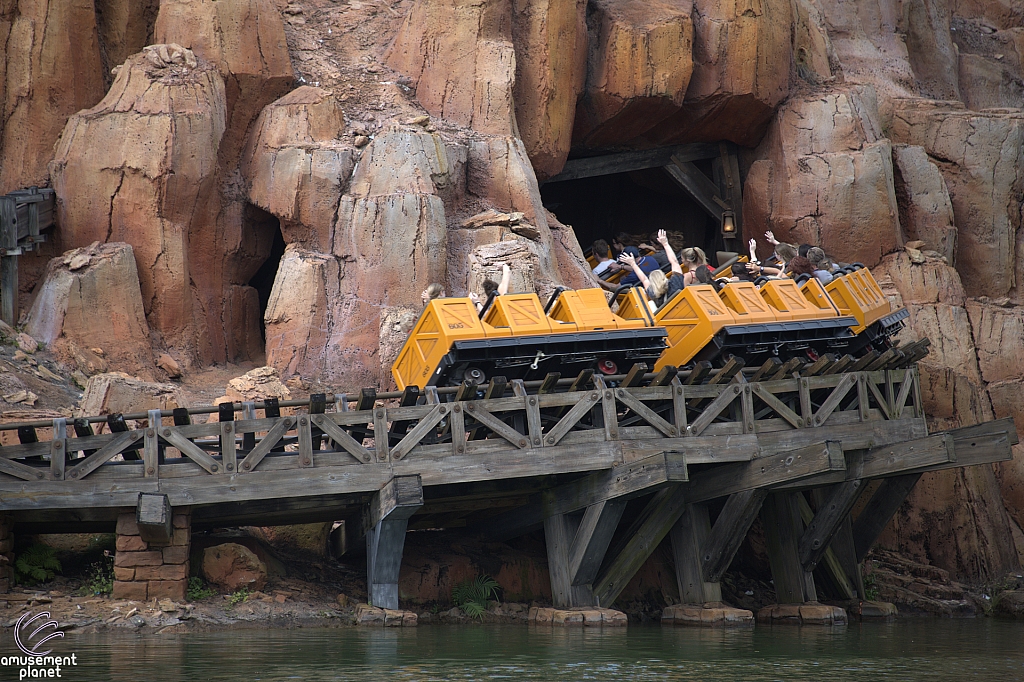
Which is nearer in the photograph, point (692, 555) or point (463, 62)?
point (692, 555)

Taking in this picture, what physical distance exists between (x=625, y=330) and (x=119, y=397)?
6.12m

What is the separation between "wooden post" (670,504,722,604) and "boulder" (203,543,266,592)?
5005 millimetres

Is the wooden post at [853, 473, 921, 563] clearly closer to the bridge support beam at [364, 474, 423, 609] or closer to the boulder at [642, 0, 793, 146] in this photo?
the bridge support beam at [364, 474, 423, 609]

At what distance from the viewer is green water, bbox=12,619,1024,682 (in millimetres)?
8969

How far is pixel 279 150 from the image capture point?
57.4 feet

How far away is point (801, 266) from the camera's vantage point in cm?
1684

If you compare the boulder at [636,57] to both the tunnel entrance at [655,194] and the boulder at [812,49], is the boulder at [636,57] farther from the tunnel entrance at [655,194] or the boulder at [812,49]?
the boulder at [812,49]

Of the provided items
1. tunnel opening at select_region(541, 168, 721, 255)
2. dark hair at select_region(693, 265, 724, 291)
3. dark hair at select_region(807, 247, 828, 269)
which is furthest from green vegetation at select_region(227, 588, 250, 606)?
tunnel opening at select_region(541, 168, 721, 255)

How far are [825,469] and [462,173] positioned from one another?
7.79 m

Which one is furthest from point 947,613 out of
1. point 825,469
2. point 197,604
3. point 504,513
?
point 197,604

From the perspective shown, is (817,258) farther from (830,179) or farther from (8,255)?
(8,255)

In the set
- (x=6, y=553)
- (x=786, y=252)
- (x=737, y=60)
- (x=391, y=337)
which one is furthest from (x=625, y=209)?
(x=6, y=553)

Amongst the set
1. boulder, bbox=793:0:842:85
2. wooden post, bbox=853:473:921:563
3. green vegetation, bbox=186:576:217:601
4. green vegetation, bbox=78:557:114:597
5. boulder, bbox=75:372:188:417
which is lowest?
green vegetation, bbox=186:576:217:601

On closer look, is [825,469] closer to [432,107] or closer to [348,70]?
[432,107]
